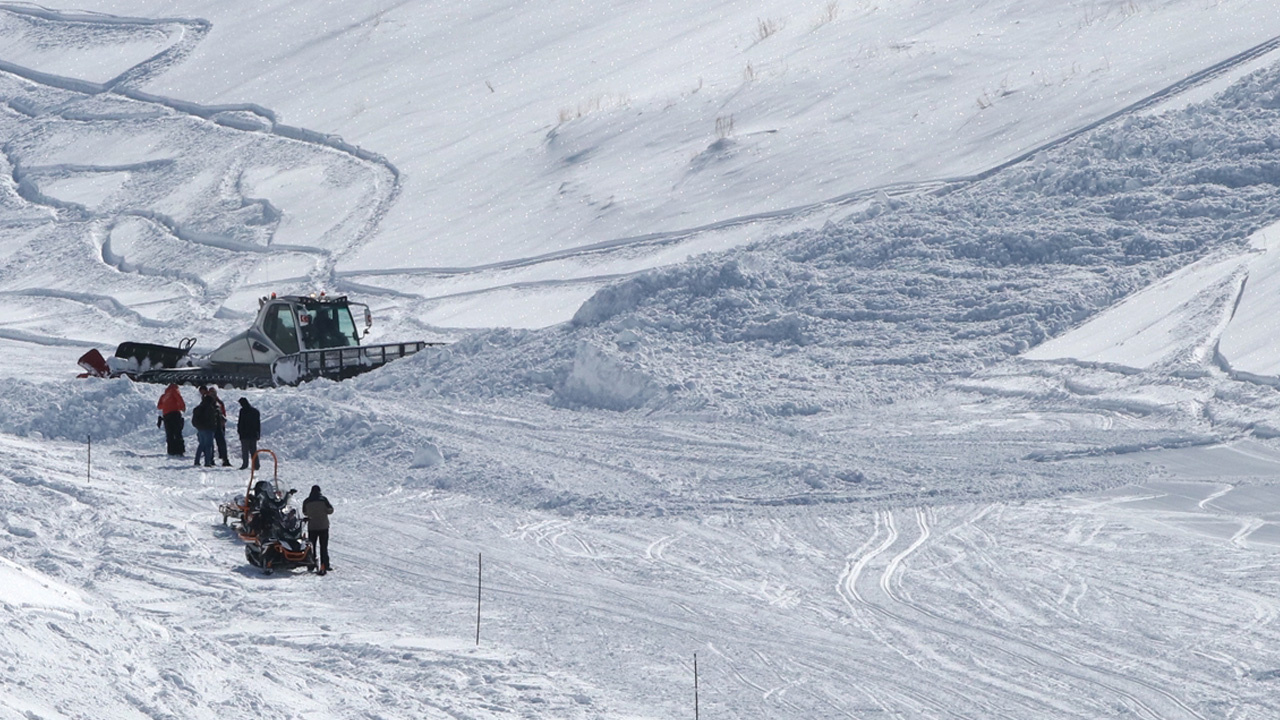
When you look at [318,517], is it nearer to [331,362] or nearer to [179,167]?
[331,362]

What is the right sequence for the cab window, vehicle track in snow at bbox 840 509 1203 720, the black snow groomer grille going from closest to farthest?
vehicle track in snow at bbox 840 509 1203 720
the black snow groomer grille
the cab window

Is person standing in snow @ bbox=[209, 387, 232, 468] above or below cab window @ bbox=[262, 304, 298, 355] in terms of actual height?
below

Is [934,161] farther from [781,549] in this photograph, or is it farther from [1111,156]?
[781,549]

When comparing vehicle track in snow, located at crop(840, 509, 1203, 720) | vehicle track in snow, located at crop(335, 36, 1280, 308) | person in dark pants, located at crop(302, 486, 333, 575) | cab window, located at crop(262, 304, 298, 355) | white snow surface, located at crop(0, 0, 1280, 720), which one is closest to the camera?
vehicle track in snow, located at crop(840, 509, 1203, 720)

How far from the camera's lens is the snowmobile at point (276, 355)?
20.2 metres

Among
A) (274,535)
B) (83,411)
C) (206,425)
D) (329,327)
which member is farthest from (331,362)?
(274,535)

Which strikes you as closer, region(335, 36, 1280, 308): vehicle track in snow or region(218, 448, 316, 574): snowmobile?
region(218, 448, 316, 574): snowmobile

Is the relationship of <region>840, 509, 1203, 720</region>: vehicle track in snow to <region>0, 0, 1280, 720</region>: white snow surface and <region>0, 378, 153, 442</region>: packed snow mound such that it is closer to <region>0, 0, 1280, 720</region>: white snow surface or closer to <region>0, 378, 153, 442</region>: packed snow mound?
<region>0, 0, 1280, 720</region>: white snow surface

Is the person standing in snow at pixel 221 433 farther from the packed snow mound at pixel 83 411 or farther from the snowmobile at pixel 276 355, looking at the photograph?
the snowmobile at pixel 276 355

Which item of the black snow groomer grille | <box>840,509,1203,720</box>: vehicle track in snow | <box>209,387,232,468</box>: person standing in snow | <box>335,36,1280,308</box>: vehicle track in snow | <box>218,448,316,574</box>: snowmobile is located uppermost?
<box>335,36,1280,308</box>: vehicle track in snow

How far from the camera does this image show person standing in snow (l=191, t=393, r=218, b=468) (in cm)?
1641

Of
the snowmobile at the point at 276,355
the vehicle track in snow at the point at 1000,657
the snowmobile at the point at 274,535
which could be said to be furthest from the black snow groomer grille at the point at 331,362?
the vehicle track in snow at the point at 1000,657

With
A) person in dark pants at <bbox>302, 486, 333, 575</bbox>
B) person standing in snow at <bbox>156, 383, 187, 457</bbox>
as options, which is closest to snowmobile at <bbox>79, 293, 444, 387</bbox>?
person standing in snow at <bbox>156, 383, 187, 457</bbox>

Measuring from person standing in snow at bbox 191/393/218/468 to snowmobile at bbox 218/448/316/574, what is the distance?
3525mm
